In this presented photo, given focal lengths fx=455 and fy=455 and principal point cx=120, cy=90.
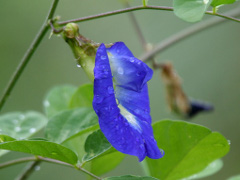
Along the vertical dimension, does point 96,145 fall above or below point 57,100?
above

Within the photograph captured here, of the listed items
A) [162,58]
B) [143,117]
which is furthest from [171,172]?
[162,58]

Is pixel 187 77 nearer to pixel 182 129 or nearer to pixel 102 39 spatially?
pixel 102 39

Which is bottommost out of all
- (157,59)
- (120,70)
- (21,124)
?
(157,59)

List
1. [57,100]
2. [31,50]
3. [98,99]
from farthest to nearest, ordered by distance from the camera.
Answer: [57,100] → [31,50] → [98,99]

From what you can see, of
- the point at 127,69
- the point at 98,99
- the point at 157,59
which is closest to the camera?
the point at 98,99

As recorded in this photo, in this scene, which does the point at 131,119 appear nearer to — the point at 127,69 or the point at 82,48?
the point at 127,69

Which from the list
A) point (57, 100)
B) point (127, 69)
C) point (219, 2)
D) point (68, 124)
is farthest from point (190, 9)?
point (57, 100)

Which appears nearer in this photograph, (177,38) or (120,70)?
(120,70)
